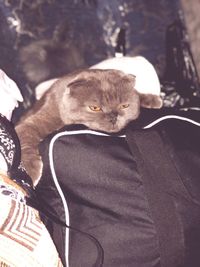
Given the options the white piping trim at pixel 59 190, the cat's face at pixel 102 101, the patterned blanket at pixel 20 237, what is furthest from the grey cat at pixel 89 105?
the patterned blanket at pixel 20 237

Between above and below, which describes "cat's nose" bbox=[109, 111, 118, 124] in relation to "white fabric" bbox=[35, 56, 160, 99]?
→ below

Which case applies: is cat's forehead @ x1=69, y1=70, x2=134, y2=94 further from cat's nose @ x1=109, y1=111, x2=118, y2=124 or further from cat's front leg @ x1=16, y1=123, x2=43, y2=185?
cat's front leg @ x1=16, y1=123, x2=43, y2=185

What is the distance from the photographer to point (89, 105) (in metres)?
1.03

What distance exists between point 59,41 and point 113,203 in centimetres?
84

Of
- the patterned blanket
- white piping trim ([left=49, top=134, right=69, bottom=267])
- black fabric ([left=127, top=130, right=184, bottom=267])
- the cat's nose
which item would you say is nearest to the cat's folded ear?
the cat's nose

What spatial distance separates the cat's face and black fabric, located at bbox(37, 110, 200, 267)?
0.46 feet

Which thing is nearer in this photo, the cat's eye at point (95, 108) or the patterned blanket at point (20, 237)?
the patterned blanket at point (20, 237)

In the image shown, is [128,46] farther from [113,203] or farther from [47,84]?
[113,203]

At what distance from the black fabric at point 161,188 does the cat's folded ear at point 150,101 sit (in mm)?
252

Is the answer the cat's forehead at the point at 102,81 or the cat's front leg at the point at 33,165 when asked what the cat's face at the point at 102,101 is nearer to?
the cat's forehead at the point at 102,81

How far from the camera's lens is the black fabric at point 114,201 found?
875 mm

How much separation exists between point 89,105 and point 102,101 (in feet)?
0.12

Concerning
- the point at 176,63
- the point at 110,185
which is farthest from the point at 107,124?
the point at 176,63

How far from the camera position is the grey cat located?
101 cm
